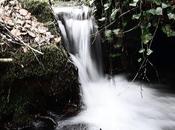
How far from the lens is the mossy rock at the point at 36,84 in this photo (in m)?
4.34

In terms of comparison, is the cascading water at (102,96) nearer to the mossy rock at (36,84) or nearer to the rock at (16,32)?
the mossy rock at (36,84)

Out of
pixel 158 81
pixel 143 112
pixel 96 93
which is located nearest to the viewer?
pixel 143 112

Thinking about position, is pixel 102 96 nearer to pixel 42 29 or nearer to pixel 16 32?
pixel 42 29

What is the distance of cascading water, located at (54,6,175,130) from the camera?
15.8ft

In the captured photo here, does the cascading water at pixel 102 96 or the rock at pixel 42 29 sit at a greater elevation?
the rock at pixel 42 29

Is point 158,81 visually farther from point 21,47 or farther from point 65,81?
point 21,47

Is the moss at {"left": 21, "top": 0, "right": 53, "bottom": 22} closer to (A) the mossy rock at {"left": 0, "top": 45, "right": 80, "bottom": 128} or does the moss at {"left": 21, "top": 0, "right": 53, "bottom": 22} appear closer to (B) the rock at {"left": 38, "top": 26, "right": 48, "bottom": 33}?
(B) the rock at {"left": 38, "top": 26, "right": 48, "bottom": 33}

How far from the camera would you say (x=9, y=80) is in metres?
4.32

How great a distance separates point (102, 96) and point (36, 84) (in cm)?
169

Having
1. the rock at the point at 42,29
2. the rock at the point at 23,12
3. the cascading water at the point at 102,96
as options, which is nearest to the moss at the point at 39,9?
the rock at the point at 23,12

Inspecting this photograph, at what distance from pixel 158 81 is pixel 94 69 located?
1.57m

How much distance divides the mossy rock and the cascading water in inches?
17.0

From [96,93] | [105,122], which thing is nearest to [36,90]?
[105,122]

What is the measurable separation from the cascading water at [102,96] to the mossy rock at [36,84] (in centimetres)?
43
